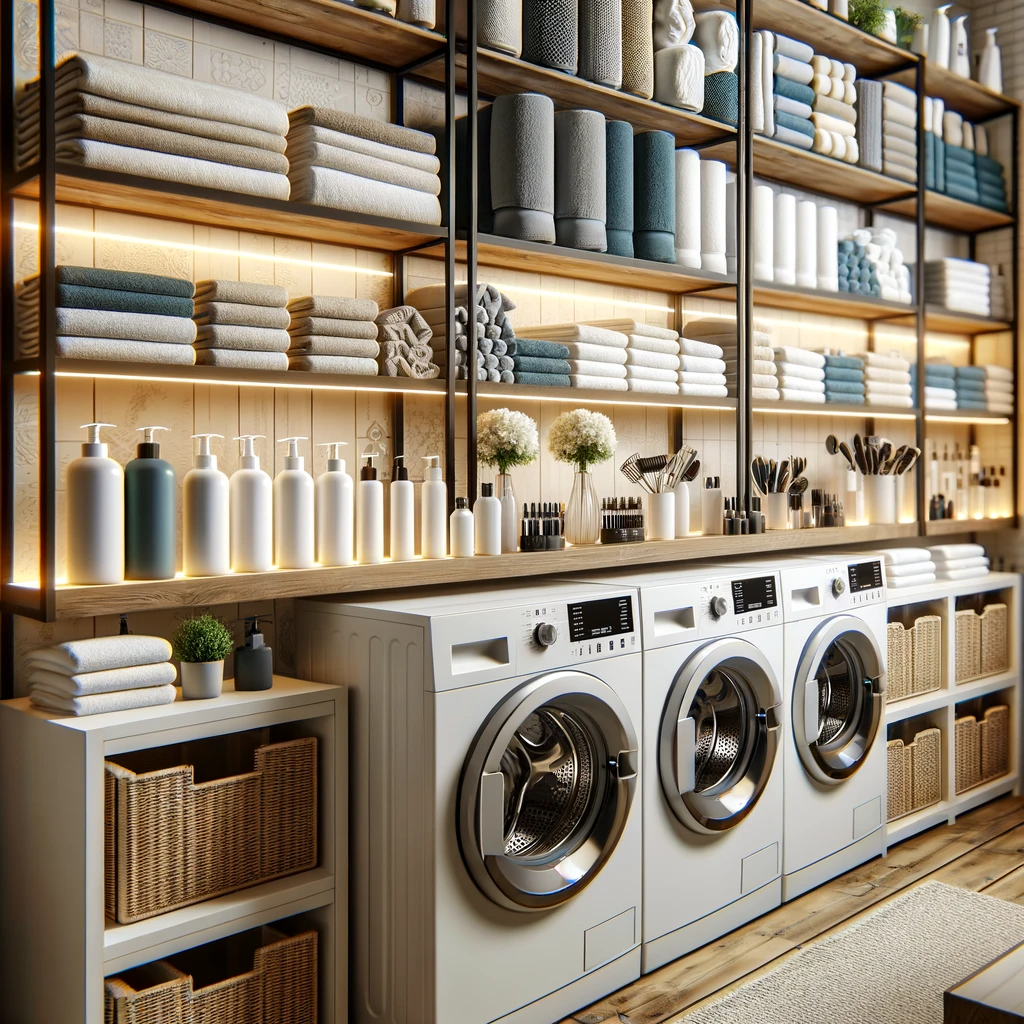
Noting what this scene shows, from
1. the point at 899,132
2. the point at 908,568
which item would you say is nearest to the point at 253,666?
the point at 908,568

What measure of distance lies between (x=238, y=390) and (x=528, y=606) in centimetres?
93

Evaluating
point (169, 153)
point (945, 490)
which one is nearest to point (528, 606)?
point (169, 153)

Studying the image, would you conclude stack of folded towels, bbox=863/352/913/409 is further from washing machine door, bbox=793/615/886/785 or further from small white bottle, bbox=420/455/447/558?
small white bottle, bbox=420/455/447/558

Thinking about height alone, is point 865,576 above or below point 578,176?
below

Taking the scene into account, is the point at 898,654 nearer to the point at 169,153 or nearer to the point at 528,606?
the point at 528,606

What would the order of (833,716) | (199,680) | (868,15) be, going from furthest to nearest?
(868,15) → (833,716) → (199,680)

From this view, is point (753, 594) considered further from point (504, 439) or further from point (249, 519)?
point (249, 519)

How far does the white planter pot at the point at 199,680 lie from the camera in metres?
2.25

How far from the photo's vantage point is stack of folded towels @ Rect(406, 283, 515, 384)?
2779 millimetres

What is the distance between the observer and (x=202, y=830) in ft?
7.07

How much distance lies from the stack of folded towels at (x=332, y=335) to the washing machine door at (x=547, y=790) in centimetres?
90

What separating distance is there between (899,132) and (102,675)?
3.70 m

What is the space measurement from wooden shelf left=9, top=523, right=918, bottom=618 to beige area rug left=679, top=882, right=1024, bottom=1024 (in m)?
1.18

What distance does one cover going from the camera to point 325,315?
8.21 feet
